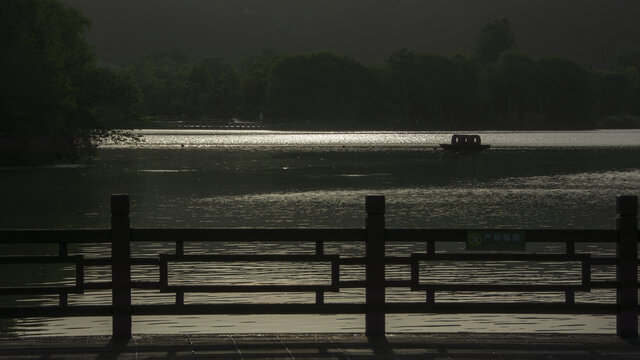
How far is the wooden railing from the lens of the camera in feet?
39.7

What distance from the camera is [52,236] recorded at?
39.9 ft

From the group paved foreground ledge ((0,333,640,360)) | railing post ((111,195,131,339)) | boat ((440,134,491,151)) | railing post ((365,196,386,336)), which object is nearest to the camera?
paved foreground ledge ((0,333,640,360))

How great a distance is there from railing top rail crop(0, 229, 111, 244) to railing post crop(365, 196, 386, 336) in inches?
120

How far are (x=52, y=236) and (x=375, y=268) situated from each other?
3.77 metres

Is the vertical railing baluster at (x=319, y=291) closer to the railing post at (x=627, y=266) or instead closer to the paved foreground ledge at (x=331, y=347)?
the paved foreground ledge at (x=331, y=347)

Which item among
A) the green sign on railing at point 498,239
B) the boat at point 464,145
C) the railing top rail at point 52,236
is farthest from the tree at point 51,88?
the green sign on railing at point 498,239

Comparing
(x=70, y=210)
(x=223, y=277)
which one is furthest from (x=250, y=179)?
(x=223, y=277)

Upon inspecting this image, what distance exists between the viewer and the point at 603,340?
38.9 feet

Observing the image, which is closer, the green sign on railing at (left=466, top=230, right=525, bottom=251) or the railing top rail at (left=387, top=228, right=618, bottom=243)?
the green sign on railing at (left=466, top=230, right=525, bottom=251)

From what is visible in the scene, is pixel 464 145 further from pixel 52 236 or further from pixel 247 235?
pixel 52 236

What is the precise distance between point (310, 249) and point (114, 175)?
→ 5528cm

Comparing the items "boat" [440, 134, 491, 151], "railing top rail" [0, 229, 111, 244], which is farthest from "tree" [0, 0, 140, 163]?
"railing top rail" [0, 229, 111, 244]

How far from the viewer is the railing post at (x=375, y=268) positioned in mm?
12156

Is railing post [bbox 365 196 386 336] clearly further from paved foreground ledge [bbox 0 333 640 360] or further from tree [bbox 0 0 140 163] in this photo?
tree [bbox 0 0 140 163]
